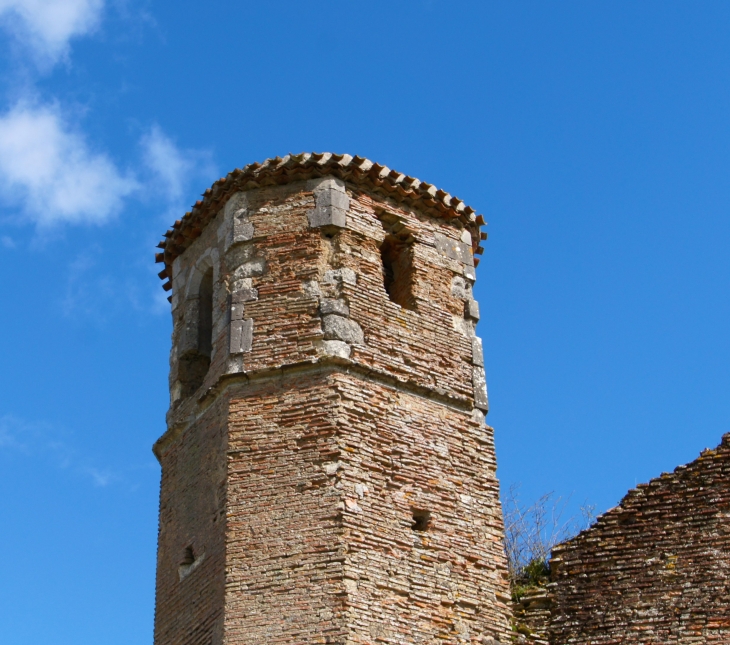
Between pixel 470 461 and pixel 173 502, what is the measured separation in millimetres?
2650

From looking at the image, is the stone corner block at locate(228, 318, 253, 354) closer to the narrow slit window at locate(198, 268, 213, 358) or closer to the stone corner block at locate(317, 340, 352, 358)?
the stone corner block at locate(317, 340, 352, 358)

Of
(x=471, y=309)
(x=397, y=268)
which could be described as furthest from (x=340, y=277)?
(x=471, y=309)

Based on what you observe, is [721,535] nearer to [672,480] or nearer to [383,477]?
[672,480]

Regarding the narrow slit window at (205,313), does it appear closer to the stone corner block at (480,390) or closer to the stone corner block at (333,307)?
the stone corner block at (333,307)

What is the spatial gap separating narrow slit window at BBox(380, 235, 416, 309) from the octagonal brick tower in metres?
0.02

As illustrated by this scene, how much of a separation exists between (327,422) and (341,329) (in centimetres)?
95

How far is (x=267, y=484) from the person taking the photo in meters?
12.0

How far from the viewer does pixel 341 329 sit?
12.6 m

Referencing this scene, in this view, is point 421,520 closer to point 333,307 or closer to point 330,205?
point 333,307

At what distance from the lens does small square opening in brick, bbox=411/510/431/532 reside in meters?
12.1

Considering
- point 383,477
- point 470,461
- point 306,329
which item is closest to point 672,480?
point 470,461

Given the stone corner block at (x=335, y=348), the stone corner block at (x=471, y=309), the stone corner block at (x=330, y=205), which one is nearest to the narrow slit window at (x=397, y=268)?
the stone corner block at (x=330, y=205)

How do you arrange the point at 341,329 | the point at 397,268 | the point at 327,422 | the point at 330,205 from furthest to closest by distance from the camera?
the point at 397,268 → the point at 330,205 → the point at 341,329 → the point at 327,422

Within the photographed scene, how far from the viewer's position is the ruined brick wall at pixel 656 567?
12.1 metres
